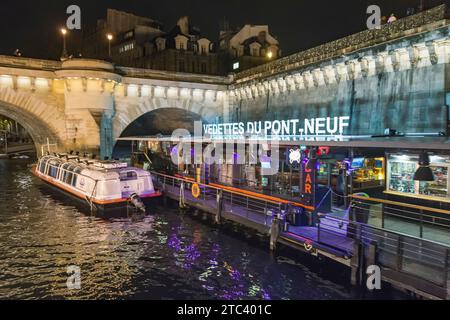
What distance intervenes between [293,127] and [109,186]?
1882cm

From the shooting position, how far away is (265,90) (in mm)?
39750

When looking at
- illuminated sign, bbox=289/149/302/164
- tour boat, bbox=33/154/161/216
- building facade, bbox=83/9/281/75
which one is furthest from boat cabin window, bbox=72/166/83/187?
building facade, bbox=83/9/281/75

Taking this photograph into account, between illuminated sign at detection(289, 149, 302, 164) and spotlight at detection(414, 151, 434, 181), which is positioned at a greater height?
illuminated sign at detection(289, 149, 302, 164)

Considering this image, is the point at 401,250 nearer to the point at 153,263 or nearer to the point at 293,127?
the point at 153,263

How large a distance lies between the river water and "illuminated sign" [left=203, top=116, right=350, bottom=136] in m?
14.4

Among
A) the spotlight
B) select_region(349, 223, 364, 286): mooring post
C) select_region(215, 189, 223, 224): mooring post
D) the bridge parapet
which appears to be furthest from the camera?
the bridge parapet

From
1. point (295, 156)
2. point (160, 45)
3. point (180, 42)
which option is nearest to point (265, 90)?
point (295, 156)

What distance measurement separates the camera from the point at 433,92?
22.6 meters

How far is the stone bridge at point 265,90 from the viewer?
2305 centimetres

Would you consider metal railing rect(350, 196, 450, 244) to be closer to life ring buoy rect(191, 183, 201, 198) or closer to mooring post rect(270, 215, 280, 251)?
mooring post rect(270, 215, 280, 251)

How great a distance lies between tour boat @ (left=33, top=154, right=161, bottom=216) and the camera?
22.7m

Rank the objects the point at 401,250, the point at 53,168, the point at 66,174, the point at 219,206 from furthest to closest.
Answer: the point at 53,168, the point at 66,174, the point at 219,206, the point at 401,250
